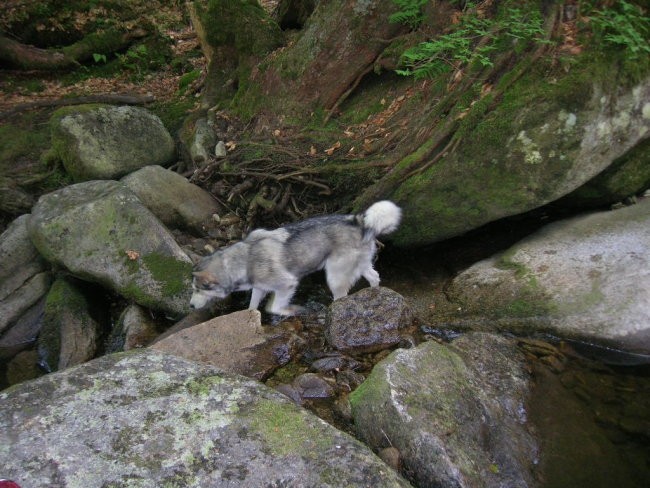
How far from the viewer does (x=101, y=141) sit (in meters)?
8.93

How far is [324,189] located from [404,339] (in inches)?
123

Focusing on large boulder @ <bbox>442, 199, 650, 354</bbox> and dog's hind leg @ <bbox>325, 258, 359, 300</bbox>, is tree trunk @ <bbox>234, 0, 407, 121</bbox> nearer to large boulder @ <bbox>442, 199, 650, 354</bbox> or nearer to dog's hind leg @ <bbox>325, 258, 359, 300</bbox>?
dog's hind leg @ <bbox>325, 258, 359, 300</bbox>

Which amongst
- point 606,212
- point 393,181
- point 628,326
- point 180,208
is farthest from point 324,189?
point 628,326

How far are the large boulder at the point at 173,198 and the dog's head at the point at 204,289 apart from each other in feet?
7.82

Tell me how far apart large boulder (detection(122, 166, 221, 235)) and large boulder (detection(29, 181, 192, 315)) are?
3.60 feet

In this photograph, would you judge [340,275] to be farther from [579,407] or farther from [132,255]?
[579,407]

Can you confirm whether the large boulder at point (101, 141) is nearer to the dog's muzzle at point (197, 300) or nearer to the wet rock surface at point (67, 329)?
the wet rock surface at point (67, 329)

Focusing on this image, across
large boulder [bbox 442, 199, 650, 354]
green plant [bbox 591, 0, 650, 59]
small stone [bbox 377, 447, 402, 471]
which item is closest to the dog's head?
large boulder [bbox 442, 199, 650, 354]

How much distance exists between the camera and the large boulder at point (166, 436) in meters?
3.02

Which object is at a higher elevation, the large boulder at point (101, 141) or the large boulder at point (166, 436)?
the large boulder at point (166, 436)

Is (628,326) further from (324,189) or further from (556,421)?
(324,189)

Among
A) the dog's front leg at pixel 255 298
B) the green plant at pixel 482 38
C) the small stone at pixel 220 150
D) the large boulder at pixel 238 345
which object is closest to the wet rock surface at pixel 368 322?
the large boulder at pixel 238 345

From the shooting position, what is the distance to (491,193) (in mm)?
6223

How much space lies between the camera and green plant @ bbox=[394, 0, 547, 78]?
596cm
